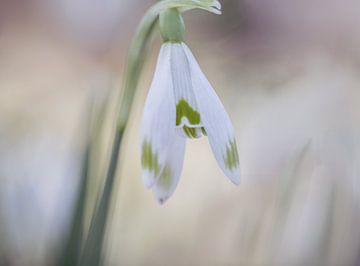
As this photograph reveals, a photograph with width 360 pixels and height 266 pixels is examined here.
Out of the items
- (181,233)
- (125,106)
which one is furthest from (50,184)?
(125,106)

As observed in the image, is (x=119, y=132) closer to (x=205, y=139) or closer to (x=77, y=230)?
(x=77, y=230)

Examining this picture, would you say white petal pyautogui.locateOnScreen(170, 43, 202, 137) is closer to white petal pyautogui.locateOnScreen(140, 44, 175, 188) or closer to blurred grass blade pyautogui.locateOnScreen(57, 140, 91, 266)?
white petal pyautogui.locateOnScreen(140, 44, 175, 188)

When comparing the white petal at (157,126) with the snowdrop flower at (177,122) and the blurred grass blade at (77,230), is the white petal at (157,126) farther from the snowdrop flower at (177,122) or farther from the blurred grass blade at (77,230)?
the blurred grass blade at (77,230)

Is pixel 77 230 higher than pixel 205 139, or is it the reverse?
pixel 205 139

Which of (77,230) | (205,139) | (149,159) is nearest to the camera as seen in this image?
(149,159)

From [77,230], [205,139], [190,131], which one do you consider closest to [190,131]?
[190,131]

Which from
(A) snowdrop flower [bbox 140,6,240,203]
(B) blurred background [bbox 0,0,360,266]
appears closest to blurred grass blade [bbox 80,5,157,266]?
(A) snowdrop flower [bbox 140,6,240,203]

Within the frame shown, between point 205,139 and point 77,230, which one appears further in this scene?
point 205,139

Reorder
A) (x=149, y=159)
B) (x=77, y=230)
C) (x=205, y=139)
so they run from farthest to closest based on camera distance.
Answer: (x=205, y=139) < (x=77, y=230) < (x=149, y=159)
